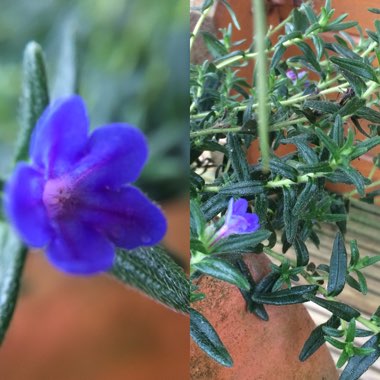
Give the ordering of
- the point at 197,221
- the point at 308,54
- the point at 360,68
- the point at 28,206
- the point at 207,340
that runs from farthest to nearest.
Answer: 1. the point at 308,54
2. the point at 360,68
3. the point at 207,340
4. the point at 197,221
5. the point at 28,206

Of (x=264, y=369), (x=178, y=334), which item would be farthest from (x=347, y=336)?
(x=178, y=334)

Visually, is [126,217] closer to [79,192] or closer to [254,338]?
[79,192]

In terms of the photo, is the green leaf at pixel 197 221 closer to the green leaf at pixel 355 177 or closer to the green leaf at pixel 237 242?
the green leaf at pixel 237 242

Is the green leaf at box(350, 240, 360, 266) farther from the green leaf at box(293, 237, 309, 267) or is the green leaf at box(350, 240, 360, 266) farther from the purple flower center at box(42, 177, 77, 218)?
the purple flower center at box(42, 177, 77, 218)

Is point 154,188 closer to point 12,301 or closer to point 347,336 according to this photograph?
point 12,301

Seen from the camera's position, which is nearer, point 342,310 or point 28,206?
point 28,206

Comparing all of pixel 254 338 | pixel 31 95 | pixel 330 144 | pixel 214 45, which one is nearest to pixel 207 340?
pixel 254 338

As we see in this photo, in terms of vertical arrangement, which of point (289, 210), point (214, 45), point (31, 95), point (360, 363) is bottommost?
point (360, 363)
